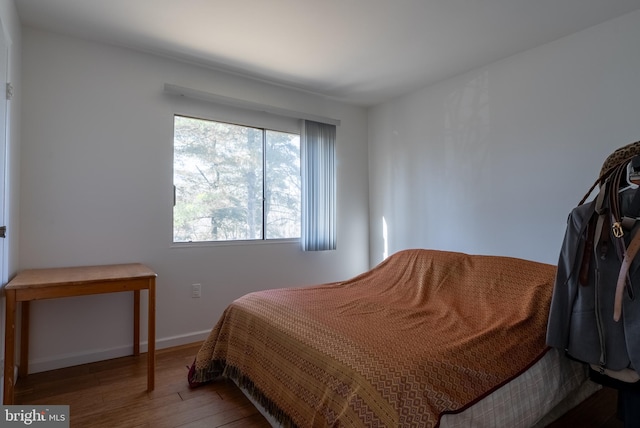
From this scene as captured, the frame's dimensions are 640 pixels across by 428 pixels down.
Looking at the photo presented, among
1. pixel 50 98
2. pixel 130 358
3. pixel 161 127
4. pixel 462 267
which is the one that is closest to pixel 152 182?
pixel 161 127

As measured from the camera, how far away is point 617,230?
1350 millimetres

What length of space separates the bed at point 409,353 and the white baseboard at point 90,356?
828 mm

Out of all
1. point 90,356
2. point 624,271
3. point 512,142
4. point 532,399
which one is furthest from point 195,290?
point 512,142

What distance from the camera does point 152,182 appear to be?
2879 mm

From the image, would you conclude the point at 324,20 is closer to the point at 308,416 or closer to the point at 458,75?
the point at 458,75

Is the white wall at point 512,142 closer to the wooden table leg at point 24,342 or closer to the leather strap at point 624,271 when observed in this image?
the leather strap at point 624,271

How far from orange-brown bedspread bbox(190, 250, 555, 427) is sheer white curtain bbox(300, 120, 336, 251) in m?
1.10

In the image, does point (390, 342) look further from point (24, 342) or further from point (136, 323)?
point (24, 342)

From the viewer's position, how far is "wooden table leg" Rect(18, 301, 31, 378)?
2.33m

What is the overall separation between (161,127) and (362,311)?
7.64 ft

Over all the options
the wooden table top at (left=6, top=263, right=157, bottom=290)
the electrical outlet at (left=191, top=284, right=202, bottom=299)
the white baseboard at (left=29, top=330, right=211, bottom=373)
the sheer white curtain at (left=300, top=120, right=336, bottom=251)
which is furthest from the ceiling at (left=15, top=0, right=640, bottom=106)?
the white baseboard at (left=29, top=330, right=211, bottom=373)

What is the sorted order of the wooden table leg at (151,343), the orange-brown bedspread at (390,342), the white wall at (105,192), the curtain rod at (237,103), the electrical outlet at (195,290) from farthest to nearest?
the electrical outlet at (195,290) → the curtain rod at (237,103) → the white wall at (105,192) → the wooden table leg at (151,343) → the orange-brown bedspread at (390,342)

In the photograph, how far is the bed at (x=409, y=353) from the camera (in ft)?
4.09

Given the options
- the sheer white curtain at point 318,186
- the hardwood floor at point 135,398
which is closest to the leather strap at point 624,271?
the hardwood floor at point 135,398
